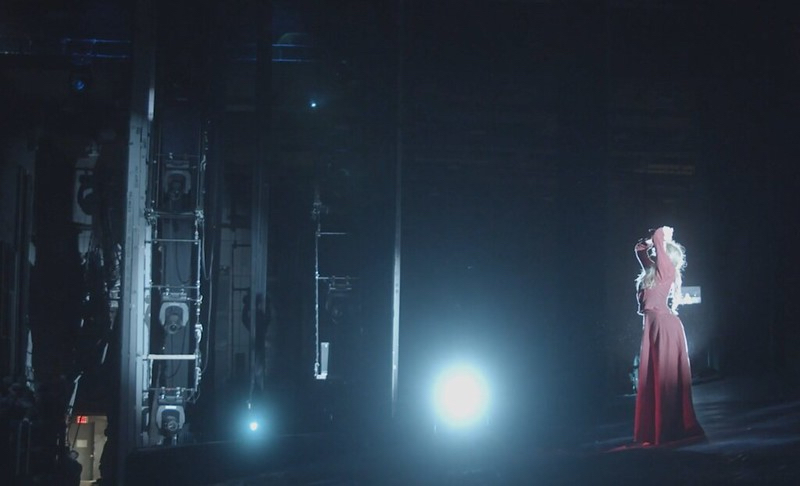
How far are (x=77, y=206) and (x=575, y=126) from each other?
855cm

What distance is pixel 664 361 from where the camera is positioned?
5.62 meters

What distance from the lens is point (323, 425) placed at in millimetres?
13438

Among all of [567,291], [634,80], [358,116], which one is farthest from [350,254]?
[634,80]

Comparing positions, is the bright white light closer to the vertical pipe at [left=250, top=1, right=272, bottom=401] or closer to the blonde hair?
the vertical pipe at [left=250, top=1, right=272, bottom=401]

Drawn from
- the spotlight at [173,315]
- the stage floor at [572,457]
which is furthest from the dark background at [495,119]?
the stage floor at [572,457]

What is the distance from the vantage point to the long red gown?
18.5ft

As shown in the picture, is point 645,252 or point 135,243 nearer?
point 645,252

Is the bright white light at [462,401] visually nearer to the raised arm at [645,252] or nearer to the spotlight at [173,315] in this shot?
the spotlight at [173,315]

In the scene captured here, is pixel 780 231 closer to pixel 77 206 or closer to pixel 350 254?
pixel 350 254

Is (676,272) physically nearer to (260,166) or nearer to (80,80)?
(260,166)

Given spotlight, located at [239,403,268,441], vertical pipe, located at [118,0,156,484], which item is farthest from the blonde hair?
spotlight, located at [239,403,268,441]

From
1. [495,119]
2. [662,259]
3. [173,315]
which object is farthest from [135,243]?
[495,119]

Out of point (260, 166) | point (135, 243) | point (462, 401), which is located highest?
point (260, 166)

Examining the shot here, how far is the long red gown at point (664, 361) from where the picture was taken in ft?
18.5
